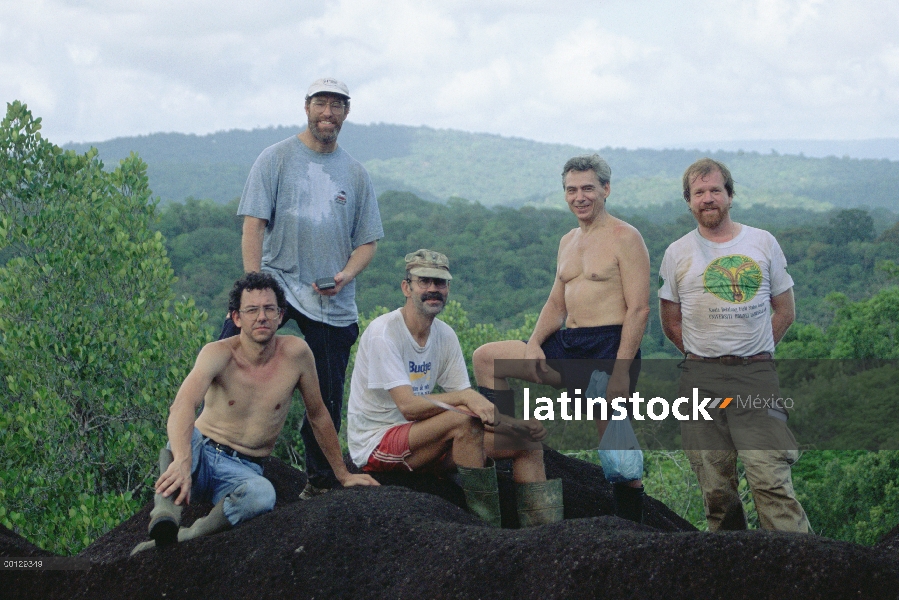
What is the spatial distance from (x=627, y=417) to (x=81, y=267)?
235 inches

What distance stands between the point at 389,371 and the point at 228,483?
0.93 meters

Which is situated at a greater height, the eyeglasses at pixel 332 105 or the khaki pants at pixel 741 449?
the eyeglasses at pixel 332 105

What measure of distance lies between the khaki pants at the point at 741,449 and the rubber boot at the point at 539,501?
0.69 meters

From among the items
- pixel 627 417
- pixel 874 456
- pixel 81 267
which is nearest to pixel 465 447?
pixel 627 417

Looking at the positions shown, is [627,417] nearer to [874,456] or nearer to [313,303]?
[313,303]

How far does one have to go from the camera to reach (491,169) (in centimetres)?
13762

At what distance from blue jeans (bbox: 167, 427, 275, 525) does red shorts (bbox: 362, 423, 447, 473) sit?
711 mm

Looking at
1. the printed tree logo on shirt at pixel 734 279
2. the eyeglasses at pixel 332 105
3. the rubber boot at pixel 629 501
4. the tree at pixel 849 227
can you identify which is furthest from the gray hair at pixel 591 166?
the tree at pixel 849 227

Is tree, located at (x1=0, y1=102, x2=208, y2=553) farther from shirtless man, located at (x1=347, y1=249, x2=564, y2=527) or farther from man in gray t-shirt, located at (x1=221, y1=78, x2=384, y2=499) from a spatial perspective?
shirtless man, located at (x1=347, y1=249, x2=564, y2=527)

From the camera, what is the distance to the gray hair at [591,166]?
197 inches

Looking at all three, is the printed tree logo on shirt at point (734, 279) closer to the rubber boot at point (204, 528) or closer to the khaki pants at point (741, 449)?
the khaki pants at point (741, 449)

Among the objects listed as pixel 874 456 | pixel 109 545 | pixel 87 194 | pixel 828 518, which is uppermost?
pixel 87 194

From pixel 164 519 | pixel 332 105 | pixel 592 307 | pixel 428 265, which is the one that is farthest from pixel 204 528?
pixel 332 105

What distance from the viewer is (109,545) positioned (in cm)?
518
